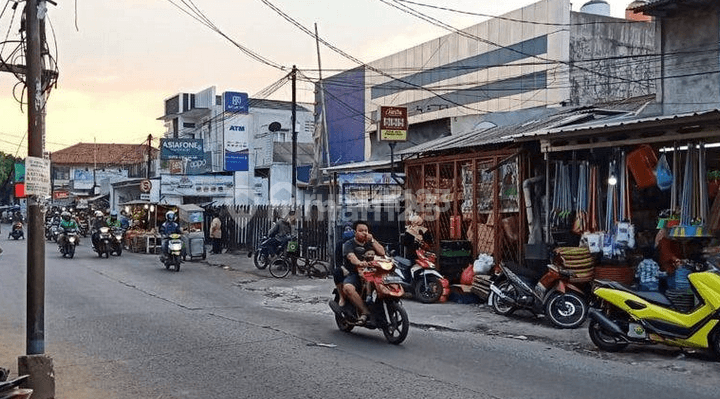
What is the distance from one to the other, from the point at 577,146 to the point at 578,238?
5.55 ft

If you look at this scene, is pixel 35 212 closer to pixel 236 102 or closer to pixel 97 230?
pixel 97 230

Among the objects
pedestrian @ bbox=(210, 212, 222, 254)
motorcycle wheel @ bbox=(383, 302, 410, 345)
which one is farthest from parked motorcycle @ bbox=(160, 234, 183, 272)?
motorcycle wheel @ bbox=(383, 302, 410, 345)

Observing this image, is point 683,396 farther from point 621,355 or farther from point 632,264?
point 632,264

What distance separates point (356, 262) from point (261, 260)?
11223 millimetres

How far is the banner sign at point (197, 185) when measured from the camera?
32.1 metres

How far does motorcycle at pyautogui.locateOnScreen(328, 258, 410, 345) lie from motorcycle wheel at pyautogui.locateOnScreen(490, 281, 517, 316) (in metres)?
2.76

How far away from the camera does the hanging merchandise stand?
9883 mm

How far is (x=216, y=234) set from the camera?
2564 centimetres

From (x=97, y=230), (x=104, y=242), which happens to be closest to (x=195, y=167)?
(x=97, y=230)

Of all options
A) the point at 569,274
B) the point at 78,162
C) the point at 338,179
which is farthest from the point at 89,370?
the point at 78,162

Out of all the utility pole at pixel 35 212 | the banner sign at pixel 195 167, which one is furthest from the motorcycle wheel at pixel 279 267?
the banner sign at pixel 195 167

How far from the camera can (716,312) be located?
739 cm

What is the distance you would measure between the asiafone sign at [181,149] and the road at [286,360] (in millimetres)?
21126

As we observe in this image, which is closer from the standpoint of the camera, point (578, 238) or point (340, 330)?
point (340, 330)
